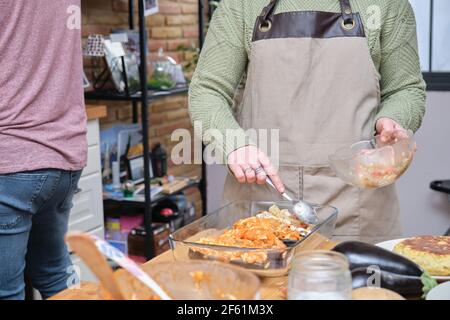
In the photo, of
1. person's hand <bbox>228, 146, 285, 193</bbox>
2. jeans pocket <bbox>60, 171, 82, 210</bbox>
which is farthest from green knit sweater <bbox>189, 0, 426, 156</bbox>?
jeans pocket <bbox>60, 171, 82, 210</bbox>

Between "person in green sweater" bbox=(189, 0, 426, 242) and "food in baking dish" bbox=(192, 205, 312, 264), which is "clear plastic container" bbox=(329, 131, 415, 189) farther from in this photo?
"person in green sweater" bbox=(189, 0, 426, 242)

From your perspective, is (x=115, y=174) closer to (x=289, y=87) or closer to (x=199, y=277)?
(x=289, y=87)

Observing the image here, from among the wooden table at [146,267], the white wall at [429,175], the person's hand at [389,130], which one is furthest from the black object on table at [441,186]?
the wooden table at [146,267]

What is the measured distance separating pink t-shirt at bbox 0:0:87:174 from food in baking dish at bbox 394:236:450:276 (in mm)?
991

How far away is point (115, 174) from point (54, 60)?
133cm

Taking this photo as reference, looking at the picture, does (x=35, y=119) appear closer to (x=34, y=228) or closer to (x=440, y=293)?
(x=34, y=228)

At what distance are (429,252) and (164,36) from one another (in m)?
2.96

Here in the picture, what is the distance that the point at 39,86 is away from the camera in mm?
1772

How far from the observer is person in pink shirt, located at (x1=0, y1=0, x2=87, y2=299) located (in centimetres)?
173

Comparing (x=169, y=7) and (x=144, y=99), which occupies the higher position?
(x=169, y=7)

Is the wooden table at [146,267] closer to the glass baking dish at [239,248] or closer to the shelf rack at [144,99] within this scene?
the glass baking dish at [239,248]

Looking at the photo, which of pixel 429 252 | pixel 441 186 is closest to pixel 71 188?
pixel 429 252

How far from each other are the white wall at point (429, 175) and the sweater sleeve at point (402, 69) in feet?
6.07

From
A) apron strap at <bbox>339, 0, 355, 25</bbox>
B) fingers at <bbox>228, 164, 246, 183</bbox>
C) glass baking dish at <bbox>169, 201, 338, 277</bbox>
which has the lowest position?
glass baking dish at <bbox>169, 201, 338, 277</bbox>
